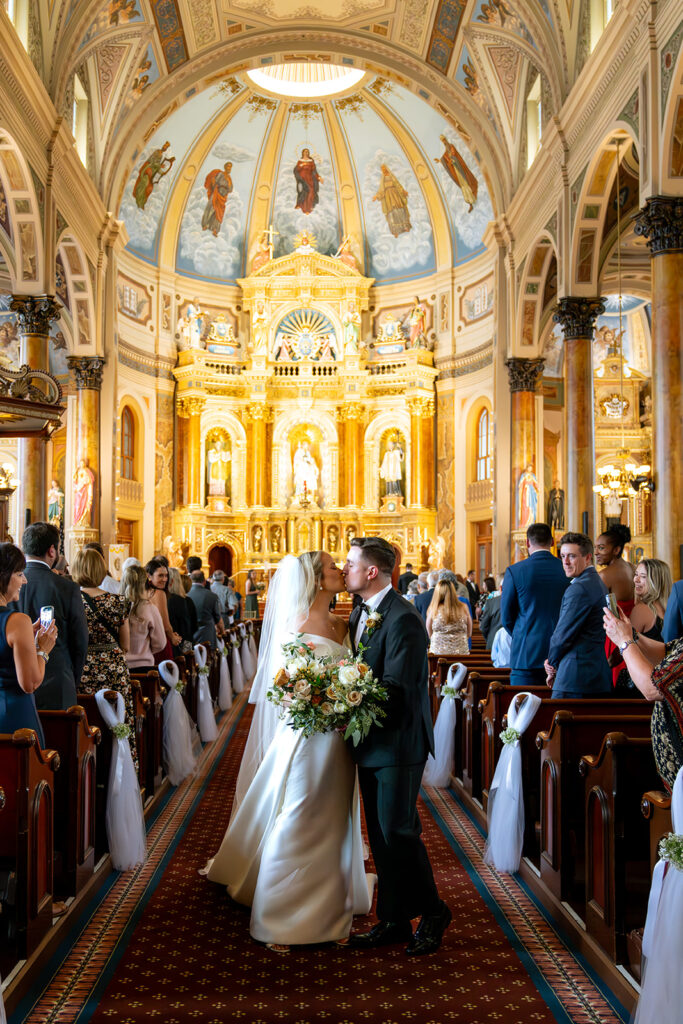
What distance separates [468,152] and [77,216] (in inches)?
435

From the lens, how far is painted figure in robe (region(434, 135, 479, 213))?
83.7 ft

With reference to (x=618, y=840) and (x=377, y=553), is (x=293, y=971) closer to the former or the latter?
(x=618, y=840)

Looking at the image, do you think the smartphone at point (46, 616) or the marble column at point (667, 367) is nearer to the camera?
the smartphone at point (46, 616)

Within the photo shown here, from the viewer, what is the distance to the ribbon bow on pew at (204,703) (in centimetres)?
998

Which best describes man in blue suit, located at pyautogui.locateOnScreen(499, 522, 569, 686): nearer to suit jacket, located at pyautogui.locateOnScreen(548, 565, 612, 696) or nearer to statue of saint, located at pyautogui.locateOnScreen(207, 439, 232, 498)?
suit jacket, located at pyautogui.locateOnScreen(548, 565, 612, 696)

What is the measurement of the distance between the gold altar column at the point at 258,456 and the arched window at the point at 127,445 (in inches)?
150

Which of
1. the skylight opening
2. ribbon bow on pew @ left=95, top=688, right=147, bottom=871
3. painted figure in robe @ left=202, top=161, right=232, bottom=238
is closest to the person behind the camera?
ribbon bow on pew @ left=95, top=688, right=147, bottom=871

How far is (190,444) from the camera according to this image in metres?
28.4

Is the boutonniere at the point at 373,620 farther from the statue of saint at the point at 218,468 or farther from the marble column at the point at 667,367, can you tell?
the statue of saint at the point at 218,468

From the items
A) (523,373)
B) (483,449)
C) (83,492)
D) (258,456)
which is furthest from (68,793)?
(258,456)

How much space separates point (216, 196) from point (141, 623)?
23.9 meters

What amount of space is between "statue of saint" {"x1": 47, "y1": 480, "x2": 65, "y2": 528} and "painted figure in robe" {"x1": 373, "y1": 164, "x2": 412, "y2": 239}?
12.9m

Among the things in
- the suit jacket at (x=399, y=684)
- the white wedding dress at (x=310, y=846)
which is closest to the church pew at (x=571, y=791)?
the suit jacket at (x=399, y=684)

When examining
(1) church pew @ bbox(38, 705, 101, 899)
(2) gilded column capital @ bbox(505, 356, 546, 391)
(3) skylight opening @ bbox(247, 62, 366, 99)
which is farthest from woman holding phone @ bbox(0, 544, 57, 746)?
(3) skylight opening @ bbox(247, 62, 366, 99)
